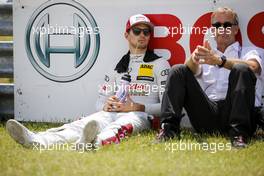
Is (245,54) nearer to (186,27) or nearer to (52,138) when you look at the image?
(186,27)

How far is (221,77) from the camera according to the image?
488cm

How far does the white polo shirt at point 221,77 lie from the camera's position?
4848 mm

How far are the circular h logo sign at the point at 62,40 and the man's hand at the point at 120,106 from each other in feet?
2.63

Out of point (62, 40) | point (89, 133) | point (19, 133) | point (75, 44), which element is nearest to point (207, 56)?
point (89, 133)

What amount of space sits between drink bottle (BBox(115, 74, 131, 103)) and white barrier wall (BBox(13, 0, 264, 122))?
20.5 inches

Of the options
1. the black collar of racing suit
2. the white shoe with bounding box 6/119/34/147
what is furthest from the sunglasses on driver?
the white shoe with bounding box 6/119/34/147

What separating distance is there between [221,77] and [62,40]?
1.93 metres

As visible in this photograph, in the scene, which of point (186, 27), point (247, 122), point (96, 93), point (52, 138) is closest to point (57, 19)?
point (96, 93)

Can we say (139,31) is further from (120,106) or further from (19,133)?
(19,133)

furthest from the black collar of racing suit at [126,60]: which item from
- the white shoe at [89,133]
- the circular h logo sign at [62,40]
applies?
the white shoe at [89,133]

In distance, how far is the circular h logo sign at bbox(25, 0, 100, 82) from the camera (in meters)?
5.76

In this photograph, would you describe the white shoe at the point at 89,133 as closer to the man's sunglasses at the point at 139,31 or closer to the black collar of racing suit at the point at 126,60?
the black collar of racing suit at the point at 126,60

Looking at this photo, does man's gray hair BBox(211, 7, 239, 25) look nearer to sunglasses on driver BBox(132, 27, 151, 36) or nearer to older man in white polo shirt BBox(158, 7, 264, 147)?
older man in white polo shirt BBox(158, 7, 264, 147)

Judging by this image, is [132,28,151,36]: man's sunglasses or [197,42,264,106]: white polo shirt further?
[132,28,151,36]: man's sunglasses
